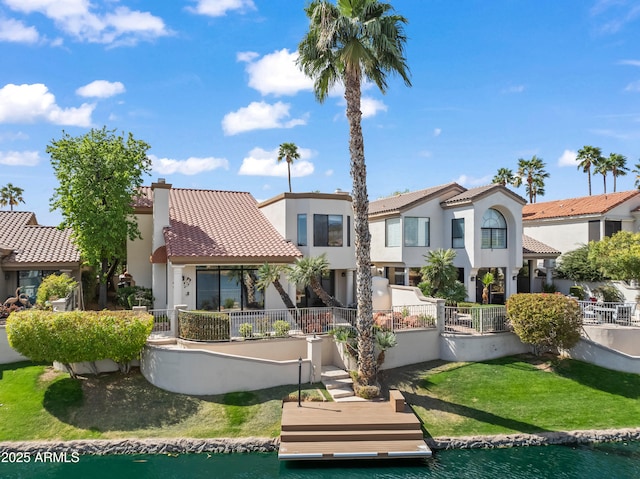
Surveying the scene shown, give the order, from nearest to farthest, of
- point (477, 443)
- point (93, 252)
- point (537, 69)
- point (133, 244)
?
point (477, 443) < point (537, 69) < point (93, 252) < point (133, 244)

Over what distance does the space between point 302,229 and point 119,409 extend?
1276 cm

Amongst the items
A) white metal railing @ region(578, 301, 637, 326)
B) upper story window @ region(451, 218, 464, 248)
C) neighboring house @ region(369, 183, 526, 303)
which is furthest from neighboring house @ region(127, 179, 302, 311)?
white metal railing @ region(578, 301, 637, 326)

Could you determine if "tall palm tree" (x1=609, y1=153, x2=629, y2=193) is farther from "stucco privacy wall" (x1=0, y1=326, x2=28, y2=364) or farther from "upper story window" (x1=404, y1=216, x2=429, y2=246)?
"stucco privacy wall" (x1=0, y1=326, x2=28, y2=364)

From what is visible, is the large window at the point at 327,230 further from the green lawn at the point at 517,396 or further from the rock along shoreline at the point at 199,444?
the rock along shoreline at the point at 199,444

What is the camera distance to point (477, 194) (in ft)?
93.5

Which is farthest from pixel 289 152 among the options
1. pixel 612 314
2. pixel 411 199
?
pixel 612 314

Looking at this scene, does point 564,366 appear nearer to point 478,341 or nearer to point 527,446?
point 478,341

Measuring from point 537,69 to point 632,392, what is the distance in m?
15.5

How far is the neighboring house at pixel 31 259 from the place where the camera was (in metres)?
23.5

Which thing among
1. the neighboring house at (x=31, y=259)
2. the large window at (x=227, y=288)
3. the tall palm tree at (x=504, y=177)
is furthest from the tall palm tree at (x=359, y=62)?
the tall palm tree at (x=504, y=177)

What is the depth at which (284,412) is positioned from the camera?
51.2 ft

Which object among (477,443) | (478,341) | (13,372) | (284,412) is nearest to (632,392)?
(478,341)

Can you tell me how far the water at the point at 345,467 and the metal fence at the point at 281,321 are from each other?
5.18m

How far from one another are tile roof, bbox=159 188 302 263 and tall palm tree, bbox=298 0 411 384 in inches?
261
